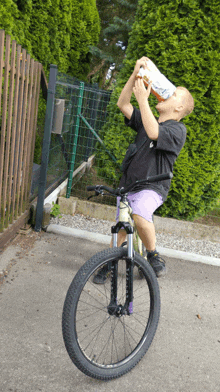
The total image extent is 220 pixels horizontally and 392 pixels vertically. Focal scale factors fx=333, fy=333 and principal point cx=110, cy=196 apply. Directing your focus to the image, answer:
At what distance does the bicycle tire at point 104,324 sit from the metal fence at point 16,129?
112 cm

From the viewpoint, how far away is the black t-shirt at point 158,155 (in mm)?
2293

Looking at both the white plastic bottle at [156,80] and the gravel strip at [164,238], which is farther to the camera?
the gravel strip at [164,238]

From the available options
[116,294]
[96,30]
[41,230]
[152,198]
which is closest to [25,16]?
[41,230]

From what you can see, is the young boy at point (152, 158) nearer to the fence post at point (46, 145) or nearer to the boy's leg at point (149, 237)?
the boy's leg at point (149, 237)

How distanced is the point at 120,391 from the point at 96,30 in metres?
9.73

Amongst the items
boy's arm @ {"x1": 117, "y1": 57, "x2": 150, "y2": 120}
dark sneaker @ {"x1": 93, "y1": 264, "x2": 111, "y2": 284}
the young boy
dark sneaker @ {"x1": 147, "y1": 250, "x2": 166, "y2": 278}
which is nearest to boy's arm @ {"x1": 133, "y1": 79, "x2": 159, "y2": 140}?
the young boy

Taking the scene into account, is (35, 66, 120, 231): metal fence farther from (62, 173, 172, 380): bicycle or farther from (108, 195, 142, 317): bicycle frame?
(108, 195, 142, 317): bicycle frame

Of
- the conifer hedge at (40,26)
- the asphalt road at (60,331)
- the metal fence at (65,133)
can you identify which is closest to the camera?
the asphalt road at (60,331)

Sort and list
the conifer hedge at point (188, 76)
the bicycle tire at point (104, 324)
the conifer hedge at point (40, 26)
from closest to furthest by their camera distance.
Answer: the bicycle tire at point (104, 324)
the conifer hedge at point (188, 76)
the conifer hedge at point (40, 26)

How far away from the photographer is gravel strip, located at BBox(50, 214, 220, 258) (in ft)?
14.1

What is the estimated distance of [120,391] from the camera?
1.92m

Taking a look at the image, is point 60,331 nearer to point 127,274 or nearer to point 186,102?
point 127,274

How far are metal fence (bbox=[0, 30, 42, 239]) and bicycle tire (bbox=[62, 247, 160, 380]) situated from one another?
3.66ft

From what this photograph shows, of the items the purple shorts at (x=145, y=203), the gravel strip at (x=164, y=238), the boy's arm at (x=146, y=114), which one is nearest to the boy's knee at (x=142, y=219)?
the purple shorts at (x=145, y=203)
